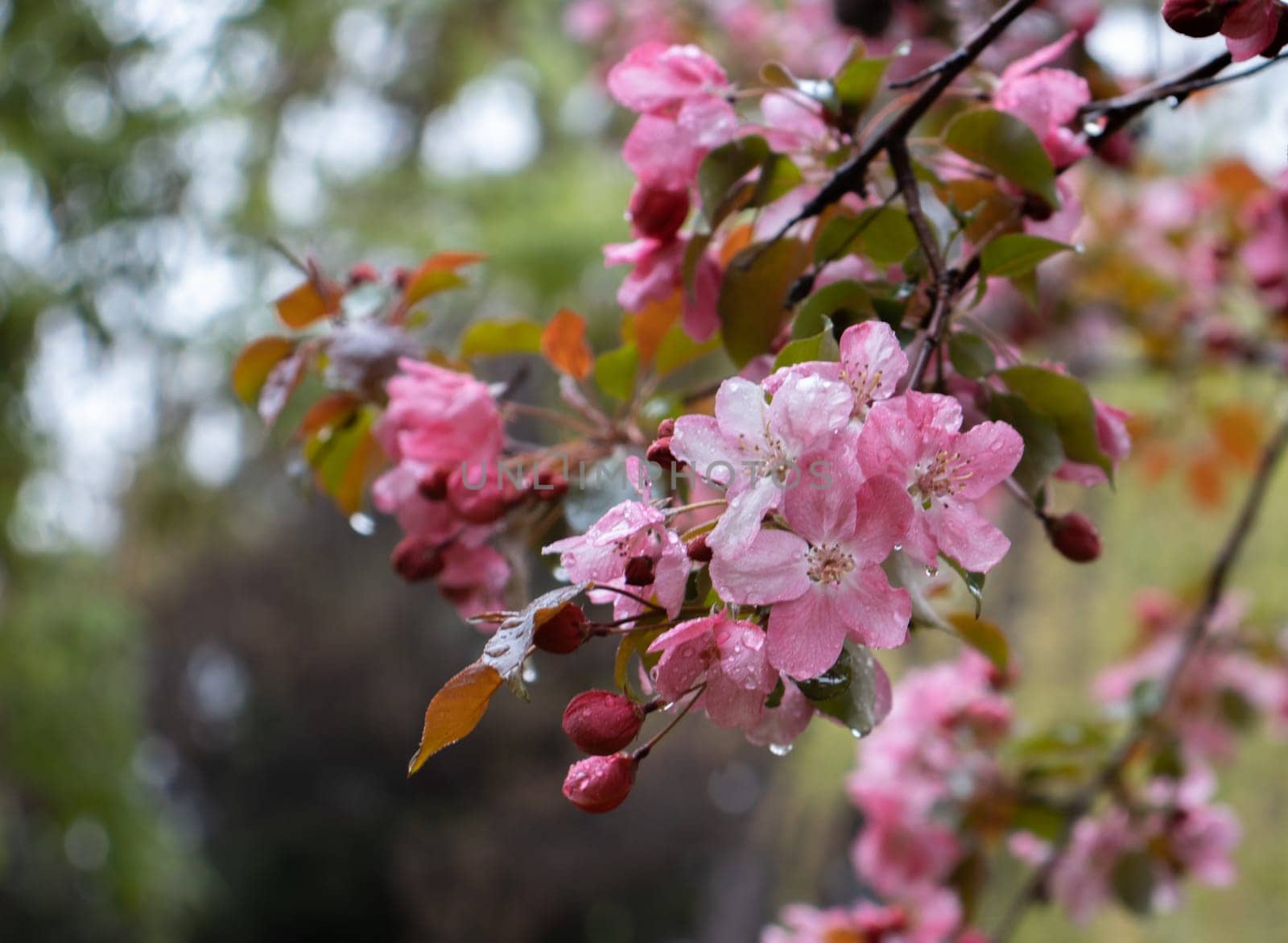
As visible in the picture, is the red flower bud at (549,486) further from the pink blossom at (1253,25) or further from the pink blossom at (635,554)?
the pink blossom at (1253,25)

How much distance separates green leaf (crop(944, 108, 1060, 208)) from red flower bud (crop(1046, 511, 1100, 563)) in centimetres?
13

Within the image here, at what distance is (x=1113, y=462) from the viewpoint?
1.42 ft

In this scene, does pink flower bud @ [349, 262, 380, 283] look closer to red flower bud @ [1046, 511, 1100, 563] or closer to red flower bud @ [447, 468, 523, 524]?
red flower bud @ [447, 468, 523, 524]

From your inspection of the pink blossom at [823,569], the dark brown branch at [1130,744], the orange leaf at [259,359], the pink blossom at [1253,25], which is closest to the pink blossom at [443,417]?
the orange leaf at [259,359]

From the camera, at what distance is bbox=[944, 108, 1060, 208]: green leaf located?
16.7 inches

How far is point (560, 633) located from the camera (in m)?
0.33

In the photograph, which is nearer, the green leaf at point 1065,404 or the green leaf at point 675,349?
the green leaf at point 1065,404

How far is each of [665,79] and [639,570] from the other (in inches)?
9.1

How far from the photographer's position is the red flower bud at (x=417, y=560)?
0.50 meters

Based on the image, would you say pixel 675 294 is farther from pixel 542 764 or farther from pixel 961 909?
pixel 542 764

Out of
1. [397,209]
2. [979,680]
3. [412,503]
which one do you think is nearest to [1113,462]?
[412,503]

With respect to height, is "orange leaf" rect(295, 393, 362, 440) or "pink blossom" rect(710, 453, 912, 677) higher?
"pink blossom" rect(710, 453, 912, 677)

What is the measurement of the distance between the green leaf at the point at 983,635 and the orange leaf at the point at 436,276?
30cm

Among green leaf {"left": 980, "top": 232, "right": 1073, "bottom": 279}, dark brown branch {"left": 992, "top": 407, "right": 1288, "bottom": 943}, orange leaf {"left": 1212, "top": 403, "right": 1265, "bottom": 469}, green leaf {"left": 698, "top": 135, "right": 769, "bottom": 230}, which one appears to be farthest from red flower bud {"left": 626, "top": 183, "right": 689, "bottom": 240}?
orange leaf {"left": 1212, "top": 403, "right": 1265, "bottom": 469}
